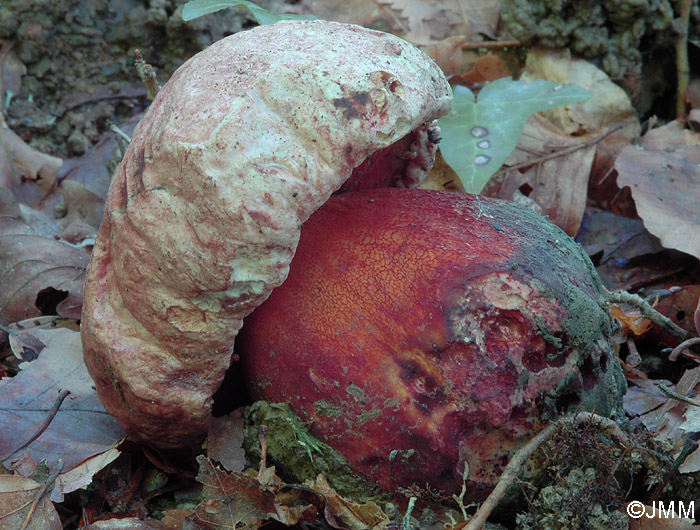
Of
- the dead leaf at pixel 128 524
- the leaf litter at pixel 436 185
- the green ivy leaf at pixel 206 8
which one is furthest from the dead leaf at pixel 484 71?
the dead leaf at pixel 128 524

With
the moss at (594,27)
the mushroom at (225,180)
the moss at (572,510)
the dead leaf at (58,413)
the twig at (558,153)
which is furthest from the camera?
the moss at (594,27)

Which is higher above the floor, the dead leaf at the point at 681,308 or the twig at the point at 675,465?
the twig at the point at 675,465

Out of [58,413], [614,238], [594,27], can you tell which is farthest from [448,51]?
[58,413]

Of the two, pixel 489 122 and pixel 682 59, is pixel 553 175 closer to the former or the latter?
pixel 489 122

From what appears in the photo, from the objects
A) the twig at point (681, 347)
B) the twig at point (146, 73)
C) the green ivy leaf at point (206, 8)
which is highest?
the green ivy leaf at point (206, 8)

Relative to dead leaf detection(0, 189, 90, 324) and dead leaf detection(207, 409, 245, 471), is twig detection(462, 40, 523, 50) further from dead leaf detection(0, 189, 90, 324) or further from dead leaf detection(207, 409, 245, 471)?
dead leaf detection(207, 409, 245, 471)

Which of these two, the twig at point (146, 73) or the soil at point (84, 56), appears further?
the soil at point (84, 56)

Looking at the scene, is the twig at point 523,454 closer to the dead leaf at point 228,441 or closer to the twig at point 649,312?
the twig at point 649,312
